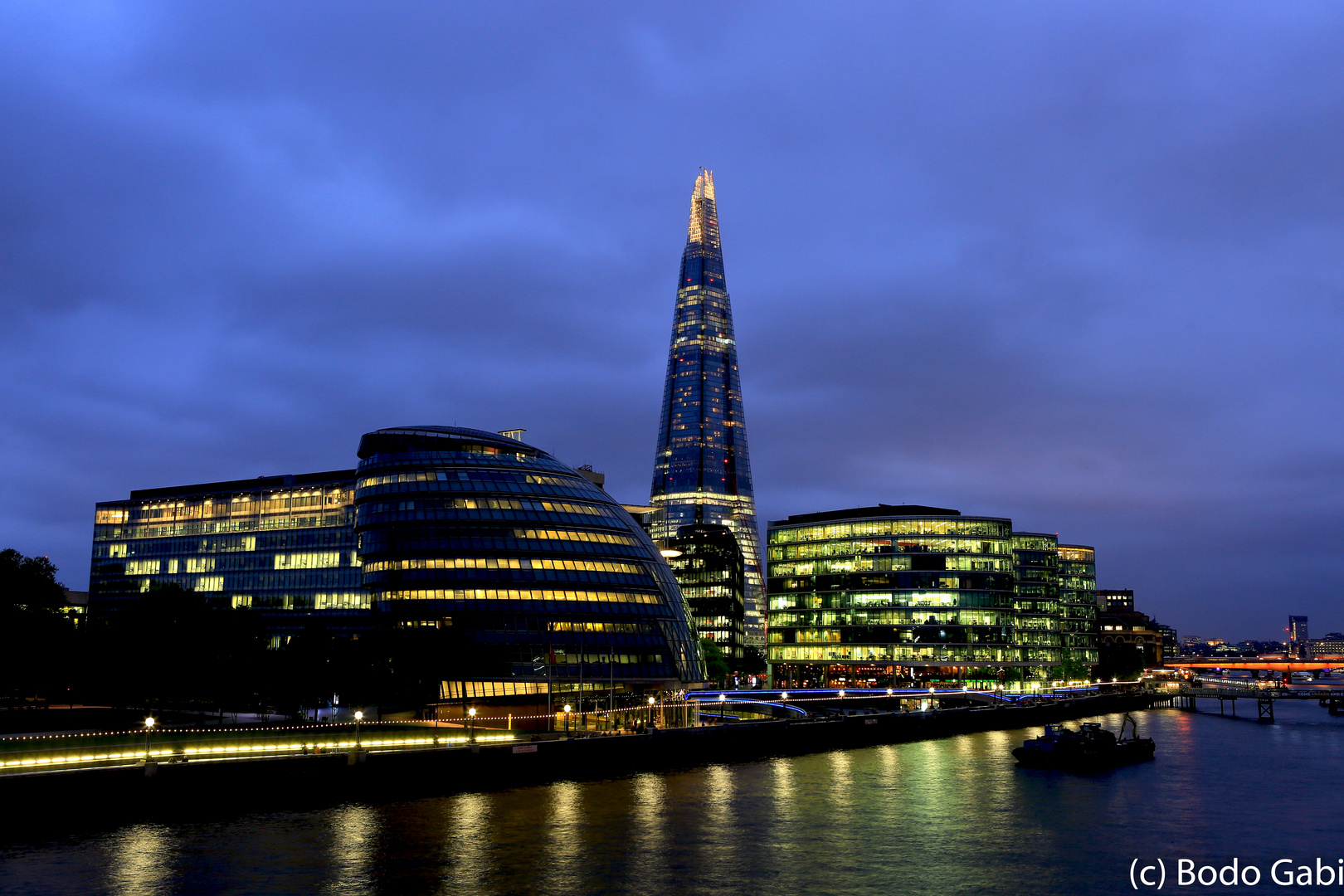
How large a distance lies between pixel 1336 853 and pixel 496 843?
50176 mm

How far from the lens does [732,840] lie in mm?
67500

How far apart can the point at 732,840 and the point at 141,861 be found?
3353 centimetres

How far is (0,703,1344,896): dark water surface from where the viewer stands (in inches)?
2208

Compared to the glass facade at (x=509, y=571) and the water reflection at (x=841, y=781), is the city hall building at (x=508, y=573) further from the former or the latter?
the water reflection at (x=841, y=781)

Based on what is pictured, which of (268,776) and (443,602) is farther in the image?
(443,602)

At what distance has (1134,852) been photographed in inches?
2589

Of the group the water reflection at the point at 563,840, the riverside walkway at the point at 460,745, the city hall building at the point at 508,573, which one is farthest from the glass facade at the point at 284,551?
the water reflection at the point at 563,840

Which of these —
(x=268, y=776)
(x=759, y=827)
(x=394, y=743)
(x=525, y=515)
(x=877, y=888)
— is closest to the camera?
(x=877, y=888)

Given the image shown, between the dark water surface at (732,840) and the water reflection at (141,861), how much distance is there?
0.52 ft

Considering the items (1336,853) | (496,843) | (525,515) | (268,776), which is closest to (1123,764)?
(1336,853)

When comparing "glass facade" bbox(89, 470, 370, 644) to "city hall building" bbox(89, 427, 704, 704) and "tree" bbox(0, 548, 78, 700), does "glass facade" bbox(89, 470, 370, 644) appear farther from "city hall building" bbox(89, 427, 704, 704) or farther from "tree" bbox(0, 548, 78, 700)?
"tree" bbox(0, 548, 78, 700)

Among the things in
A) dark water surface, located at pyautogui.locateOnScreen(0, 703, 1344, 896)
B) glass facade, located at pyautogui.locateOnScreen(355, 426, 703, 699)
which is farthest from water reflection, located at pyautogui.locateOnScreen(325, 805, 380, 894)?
glass facade, located at pyautogui.locateOnScreen(355, 426, 703, 699)

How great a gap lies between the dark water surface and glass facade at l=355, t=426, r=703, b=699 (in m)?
27.9

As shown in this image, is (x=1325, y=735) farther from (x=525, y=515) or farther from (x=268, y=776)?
(x=268, y=776)
